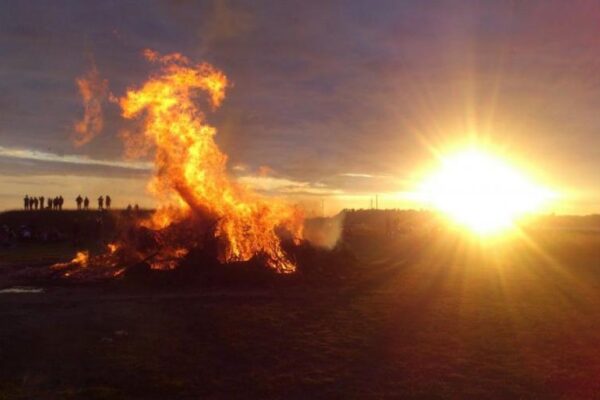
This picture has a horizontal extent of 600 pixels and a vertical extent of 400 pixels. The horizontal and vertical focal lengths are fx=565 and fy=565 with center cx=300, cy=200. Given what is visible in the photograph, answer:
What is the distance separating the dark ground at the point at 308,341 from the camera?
9641 mm

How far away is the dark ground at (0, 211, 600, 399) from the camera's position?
964 cm

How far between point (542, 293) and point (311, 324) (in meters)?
10.2

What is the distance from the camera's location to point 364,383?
985cm

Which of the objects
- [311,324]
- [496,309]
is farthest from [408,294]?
[311,324]

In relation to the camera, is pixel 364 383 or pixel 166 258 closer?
pixel 364 383

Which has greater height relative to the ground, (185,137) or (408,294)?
(185,137)

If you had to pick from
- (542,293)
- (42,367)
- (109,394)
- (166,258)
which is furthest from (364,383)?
(166,258)

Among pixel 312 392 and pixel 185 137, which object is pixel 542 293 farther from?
pixel 185 137

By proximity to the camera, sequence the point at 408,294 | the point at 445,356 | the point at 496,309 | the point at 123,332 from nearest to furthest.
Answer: the point at 445,356, the point at 123,332, the point at 496,309, the point at 408,294

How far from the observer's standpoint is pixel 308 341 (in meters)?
13.0

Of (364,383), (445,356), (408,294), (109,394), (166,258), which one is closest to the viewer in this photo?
(109,394)

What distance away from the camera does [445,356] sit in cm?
1172

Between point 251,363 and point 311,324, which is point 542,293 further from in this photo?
point 251,363

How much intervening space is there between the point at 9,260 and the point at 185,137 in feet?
48.7
